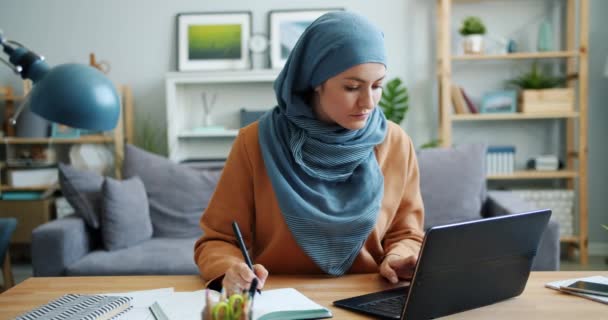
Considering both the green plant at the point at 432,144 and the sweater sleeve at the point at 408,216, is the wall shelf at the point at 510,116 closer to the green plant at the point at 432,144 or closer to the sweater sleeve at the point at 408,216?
the green plant at the point at 432,144

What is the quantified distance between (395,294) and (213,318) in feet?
1.59

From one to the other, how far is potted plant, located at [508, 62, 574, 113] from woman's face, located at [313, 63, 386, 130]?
2.95 metres

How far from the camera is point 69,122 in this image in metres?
1.01

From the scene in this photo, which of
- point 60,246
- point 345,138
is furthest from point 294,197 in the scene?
point 60,246

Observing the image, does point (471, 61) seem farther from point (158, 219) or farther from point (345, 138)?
point (345, 138)

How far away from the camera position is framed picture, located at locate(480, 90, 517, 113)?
159 inches

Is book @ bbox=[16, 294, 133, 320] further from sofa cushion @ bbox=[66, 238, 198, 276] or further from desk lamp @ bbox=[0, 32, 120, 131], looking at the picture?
sofa cushion @ bbox=[66, 238, 198, 276]

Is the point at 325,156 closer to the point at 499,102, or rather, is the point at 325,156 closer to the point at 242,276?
the point at 242,276

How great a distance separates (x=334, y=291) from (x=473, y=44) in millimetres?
3161

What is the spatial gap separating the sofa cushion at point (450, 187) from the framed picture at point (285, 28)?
5.21 ft

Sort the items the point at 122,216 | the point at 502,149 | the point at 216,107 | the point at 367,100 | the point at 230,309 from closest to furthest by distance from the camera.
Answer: the point at 230,309, the point at 367,100, the point at 122,216, the point at 502,149, the point at 216,107

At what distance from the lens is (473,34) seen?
13.1 feet

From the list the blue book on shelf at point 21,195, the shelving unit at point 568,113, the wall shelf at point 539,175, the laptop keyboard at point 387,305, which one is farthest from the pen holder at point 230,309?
the blue book on shelf at point 21,195

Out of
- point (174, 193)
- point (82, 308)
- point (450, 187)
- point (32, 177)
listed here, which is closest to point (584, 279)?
point (82, 308)
